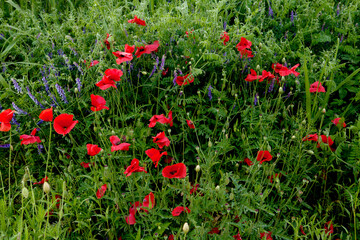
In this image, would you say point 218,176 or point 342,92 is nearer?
point 218,176

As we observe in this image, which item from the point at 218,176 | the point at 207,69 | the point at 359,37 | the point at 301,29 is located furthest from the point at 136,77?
the point at 359,37

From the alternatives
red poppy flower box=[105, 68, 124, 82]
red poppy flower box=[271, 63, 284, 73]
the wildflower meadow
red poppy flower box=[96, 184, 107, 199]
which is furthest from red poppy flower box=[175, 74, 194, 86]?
red poppy flower box=[96, 184, 107, 199]

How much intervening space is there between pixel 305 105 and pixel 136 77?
43.5 inches

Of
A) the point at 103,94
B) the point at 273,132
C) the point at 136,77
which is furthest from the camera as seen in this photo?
the point at 136,77

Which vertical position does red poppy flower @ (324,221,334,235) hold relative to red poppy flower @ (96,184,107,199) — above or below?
below

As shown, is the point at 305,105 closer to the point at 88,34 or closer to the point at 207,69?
the point at 207,69

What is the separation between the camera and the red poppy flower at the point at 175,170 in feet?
4.57

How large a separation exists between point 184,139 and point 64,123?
2.40ft

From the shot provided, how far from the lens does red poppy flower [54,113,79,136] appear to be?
148 centimetres

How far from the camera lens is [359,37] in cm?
240

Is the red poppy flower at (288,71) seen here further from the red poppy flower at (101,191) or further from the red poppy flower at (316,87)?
the red poppy flower at (101,191)

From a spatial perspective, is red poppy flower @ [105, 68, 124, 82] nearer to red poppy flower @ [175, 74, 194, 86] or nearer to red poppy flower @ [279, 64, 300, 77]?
red poppy flower @ [175, 74, 194, 86]

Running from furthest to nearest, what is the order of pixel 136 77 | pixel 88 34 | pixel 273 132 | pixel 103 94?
pixel 88 34, pixel 136 77, pixel 103 94, pixel 273 132

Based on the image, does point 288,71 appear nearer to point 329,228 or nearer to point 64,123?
point 329,228
